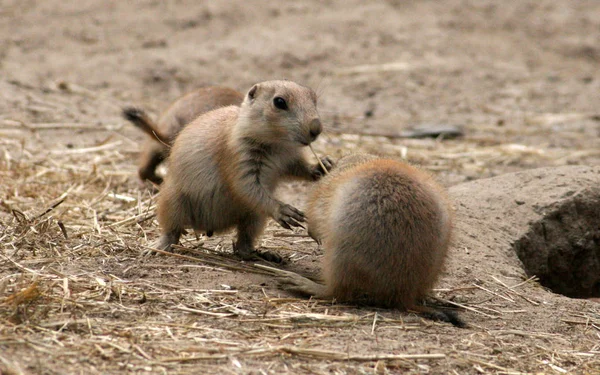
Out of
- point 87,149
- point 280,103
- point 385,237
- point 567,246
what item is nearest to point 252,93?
point 280,103

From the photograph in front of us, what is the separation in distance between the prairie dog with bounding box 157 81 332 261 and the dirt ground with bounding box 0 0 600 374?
1.03 feet

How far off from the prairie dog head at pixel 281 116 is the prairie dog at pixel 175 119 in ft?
7.39

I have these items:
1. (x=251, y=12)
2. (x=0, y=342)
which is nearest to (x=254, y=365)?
(x=0, y=342)

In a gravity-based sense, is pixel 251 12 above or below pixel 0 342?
above

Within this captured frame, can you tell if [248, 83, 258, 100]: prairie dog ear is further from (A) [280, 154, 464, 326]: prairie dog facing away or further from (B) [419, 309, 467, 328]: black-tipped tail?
(B) [419, 309, 467, 328]: black-tipped tail

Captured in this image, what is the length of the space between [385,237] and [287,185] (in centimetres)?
386

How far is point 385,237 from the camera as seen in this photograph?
490cm

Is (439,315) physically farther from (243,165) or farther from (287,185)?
(287,185)

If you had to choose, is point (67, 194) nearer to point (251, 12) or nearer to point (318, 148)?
point (318, 148)

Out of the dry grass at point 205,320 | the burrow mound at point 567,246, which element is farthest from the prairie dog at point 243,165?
the burrow mound at point 567,246

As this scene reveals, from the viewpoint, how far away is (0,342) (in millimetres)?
4027

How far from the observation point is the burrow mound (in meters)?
7.13

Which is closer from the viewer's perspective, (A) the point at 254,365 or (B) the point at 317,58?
(A) the point at 254,365

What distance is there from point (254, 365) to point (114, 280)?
140 centimetres
